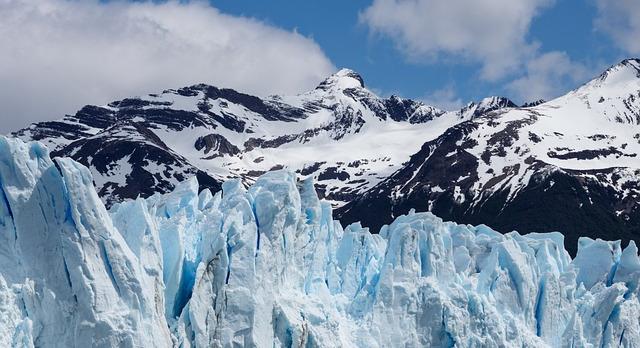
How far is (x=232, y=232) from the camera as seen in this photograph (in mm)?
34969

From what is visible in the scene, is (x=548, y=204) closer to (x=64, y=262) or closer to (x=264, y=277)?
(x=264, y=277)

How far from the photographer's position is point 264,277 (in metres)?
34.9

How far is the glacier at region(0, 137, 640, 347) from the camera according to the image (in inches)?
1137

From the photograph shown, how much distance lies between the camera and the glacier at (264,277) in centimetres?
2888

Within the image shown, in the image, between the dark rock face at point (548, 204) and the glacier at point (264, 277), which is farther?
the dark rock face at point (548, 204)

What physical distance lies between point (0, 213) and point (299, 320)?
11.6 m

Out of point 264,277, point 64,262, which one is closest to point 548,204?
point 264,277

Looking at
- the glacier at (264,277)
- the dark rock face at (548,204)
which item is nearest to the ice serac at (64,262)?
the glacier at (264,277)

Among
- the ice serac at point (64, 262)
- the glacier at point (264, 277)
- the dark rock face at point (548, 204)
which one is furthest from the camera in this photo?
the dark rock face at point (548, 204)

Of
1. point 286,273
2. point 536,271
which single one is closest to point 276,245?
point 286,273

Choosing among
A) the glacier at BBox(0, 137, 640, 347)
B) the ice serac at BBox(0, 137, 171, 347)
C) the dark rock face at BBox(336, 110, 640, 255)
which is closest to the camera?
the ice serac at BBox(0, 137, 171, 347)

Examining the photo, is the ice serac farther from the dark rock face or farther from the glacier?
the dark rock face

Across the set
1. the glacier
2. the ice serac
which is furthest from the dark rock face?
the ice serac

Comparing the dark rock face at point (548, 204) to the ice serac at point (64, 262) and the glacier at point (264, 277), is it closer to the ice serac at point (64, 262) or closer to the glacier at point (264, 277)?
the glacier at point (264, 277)
